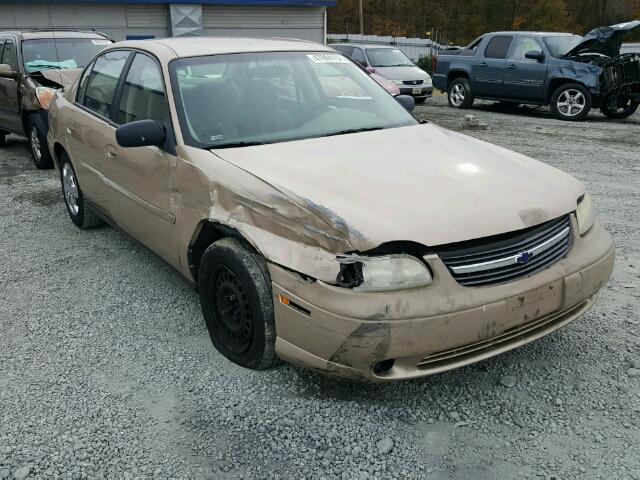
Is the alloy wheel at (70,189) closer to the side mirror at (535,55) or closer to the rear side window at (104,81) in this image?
the rear side window at (104,81)

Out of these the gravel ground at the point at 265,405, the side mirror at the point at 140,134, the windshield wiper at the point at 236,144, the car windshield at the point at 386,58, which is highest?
the side mirror at the point at 140,134

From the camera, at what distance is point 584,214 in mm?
3059

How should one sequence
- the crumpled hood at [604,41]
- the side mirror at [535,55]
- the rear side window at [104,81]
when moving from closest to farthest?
the rear side window at [104,81] → the crumpled hood at [604,41] → the side mirror at [535,55]

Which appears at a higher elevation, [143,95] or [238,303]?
[143,95]

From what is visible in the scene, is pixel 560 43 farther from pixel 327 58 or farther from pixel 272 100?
pixel 272 100

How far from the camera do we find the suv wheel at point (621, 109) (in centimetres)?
1202

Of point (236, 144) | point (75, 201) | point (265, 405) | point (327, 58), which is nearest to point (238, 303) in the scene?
point (265, 405)

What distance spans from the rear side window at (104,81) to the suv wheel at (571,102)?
393 inches

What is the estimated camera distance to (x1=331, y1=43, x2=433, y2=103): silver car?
1498 centimetres

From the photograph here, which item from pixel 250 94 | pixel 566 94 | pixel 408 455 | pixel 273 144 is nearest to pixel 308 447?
pixel 408 455

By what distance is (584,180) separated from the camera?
276 inches

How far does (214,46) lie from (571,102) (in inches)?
397

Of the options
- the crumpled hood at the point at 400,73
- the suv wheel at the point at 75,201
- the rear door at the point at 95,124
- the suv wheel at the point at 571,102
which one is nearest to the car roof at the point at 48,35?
the suv wheel at the point at 75,201

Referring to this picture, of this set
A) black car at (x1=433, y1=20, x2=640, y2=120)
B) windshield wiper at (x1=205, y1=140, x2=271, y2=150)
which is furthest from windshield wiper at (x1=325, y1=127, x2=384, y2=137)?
black car at (x1=433, y1=20, x2=640, y2=120)
